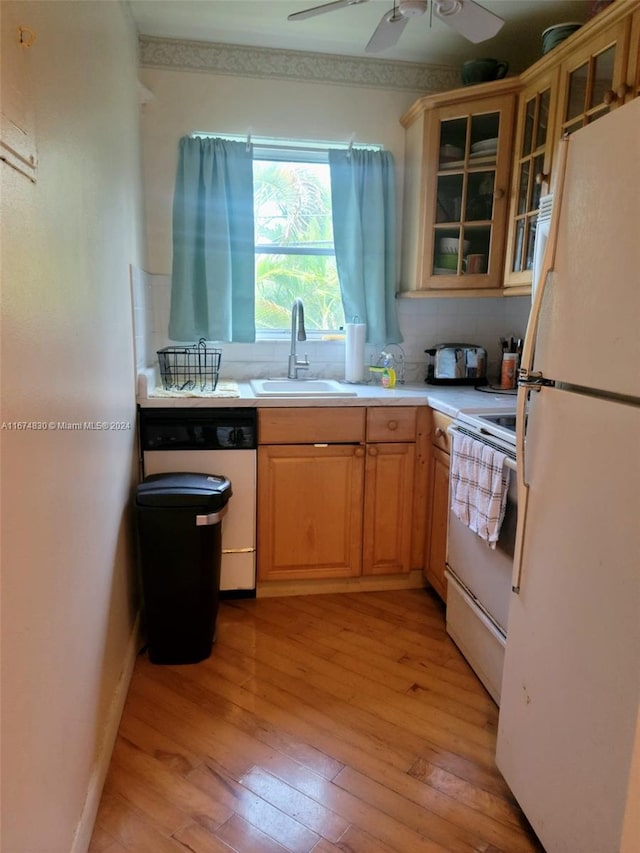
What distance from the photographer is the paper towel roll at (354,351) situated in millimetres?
2912

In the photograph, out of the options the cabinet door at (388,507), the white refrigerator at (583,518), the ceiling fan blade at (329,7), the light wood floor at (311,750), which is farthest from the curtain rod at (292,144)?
the light wood floor at (311,750)

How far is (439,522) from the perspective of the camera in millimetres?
2547

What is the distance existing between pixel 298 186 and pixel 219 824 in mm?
2728

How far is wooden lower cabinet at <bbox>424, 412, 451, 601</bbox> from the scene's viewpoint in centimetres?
246

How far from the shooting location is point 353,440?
257 cm

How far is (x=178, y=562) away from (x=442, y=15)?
2.05 metres

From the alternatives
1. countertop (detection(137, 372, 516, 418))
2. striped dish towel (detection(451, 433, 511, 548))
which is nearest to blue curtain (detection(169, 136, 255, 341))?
countertop (detection(137, 372, 516, 418))

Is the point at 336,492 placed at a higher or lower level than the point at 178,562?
higher

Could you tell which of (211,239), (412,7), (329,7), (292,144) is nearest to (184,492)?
(211,239)

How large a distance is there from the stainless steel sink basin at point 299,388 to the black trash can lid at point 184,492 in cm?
50

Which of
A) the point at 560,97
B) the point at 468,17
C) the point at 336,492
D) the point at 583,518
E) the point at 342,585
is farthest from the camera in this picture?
the point at 342,585

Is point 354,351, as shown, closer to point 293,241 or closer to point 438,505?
point 293,241

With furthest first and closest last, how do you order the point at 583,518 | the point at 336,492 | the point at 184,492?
the point at 336,492 → the point at 184,492 → the point at 583,518

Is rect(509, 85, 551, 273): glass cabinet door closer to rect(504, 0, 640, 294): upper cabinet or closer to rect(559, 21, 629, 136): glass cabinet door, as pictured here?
rect(504, 0, 640, 294): upper cabinet
